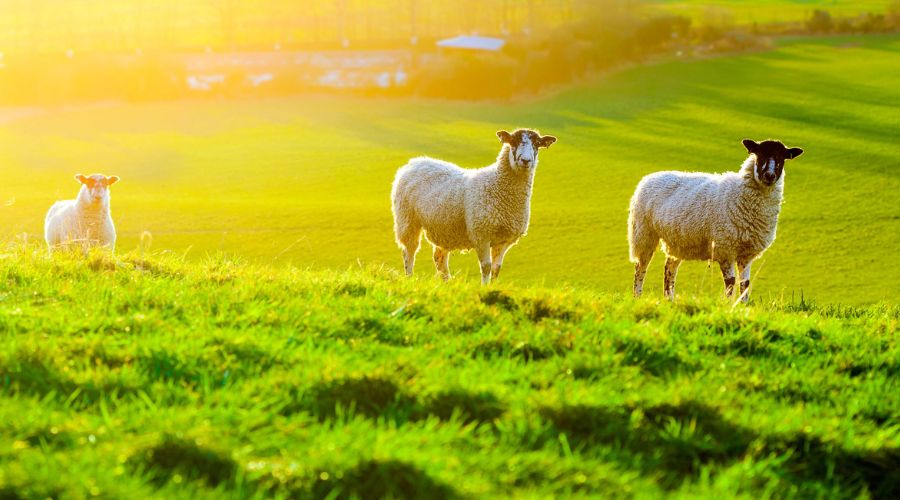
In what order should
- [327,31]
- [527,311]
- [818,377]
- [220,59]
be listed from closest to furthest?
[818,377], [527,311], [220,59], [327,31]

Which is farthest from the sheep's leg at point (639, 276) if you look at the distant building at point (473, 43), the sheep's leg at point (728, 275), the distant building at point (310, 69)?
the distant building at point (473, 43)

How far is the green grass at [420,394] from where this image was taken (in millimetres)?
4312

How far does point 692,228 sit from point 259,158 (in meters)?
52.5

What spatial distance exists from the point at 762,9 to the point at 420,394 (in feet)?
393

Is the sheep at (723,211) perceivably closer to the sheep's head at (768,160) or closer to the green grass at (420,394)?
the sheep's head at (768,160)

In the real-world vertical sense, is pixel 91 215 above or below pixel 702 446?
below

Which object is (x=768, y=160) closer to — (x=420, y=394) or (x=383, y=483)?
(x=420, y=394)

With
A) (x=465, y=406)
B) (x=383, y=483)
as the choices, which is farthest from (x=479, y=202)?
(x=383, y=483)

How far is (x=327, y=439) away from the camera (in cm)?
454

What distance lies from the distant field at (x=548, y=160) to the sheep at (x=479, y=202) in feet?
52.3

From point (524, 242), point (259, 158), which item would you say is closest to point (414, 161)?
point (524, 242)

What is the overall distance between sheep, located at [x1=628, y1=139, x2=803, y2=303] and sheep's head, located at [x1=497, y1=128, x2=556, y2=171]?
2519 millimetres

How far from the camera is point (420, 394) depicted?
5.22 m

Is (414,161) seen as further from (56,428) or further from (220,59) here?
(220,59)
